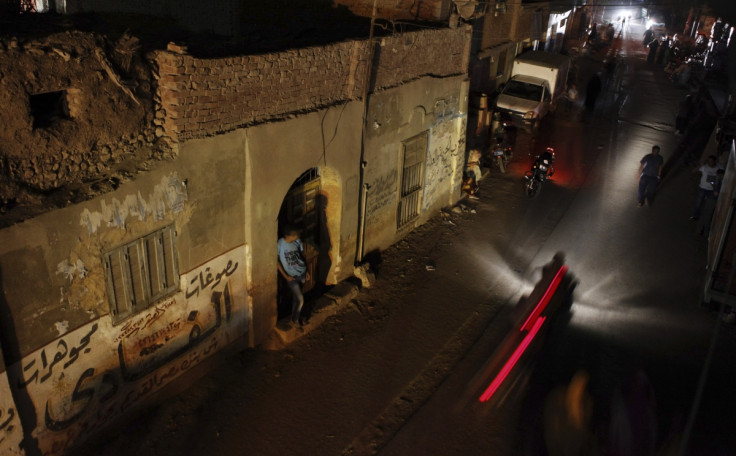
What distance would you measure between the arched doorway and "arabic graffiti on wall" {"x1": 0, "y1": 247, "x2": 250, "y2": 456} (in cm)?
132

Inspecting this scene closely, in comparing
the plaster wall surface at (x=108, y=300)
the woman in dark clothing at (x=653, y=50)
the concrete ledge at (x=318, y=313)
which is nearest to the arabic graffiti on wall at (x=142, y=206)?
the plaster wall surface at (x=108, y=300)

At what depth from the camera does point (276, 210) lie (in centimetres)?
845

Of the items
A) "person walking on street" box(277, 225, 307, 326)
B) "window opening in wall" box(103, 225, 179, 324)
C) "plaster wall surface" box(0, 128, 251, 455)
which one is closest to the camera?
"plaster wall surface" box(0, 128, 251, 455)

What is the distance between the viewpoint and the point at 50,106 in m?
5.93

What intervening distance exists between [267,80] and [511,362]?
5412mm

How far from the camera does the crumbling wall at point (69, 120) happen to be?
17.3ft

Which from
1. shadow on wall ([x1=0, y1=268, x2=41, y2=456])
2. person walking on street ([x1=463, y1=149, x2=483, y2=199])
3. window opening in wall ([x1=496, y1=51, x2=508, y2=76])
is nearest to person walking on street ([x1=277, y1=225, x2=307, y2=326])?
shadow on wall ([x1=0, y1=268, x2=41, y2=456])

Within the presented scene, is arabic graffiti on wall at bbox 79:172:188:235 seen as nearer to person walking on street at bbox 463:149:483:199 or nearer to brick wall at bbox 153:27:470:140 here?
brick wall at bbox 153:27:470:140

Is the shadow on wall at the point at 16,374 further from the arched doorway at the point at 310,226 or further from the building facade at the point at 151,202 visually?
the arched doorway at the point at 310,226

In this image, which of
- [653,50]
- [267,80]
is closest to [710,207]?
[267,80]

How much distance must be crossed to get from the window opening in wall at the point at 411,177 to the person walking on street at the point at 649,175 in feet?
20.1

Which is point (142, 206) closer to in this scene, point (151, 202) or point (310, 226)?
point (151, 202)

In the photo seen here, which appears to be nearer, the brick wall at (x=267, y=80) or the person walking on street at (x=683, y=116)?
the brick wall at (x=267, y=80)

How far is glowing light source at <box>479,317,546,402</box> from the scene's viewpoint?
841 centimetres
